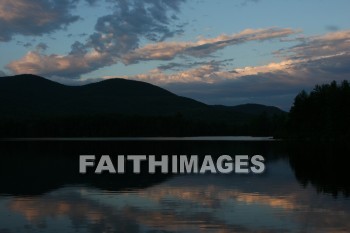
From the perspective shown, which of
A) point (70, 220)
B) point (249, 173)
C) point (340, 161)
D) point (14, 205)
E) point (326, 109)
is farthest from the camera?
point (326, 109)

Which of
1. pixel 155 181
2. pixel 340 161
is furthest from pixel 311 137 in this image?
pixel 155 181

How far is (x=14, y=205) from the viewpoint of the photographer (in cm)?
3119

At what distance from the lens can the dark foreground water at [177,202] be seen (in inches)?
966

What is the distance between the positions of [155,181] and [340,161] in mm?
25197

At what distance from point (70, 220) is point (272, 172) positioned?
29.5 meters

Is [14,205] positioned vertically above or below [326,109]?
below

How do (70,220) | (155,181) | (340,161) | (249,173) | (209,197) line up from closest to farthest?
(70,220), (209,197), (155,181), (249,173), (340,161)

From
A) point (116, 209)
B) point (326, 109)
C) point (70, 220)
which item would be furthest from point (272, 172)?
point (326, 109)

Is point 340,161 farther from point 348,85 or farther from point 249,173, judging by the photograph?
point 348,85

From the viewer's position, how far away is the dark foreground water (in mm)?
24531

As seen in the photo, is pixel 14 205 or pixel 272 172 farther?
pixel 272 172

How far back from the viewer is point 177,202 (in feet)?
105

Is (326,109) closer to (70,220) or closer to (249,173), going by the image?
(249,173)

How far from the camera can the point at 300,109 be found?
139875 millimetres
